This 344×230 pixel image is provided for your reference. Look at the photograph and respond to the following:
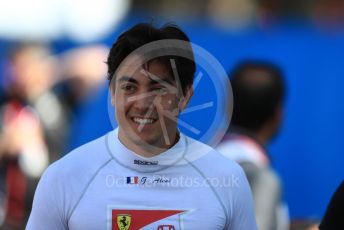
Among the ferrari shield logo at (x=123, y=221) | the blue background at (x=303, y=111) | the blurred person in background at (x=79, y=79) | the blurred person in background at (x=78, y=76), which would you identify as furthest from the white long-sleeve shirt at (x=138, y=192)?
the blurred person in background at (x=78, y=76)

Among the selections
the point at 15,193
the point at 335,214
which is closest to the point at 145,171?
the point at 335,214

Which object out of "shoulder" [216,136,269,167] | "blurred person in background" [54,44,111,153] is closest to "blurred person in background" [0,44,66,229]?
"blurred person in background" [54,44,111,153]

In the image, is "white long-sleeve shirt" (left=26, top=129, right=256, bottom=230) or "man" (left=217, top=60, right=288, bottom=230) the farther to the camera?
"man" (left=217, top=60, right=288, bottom=230)

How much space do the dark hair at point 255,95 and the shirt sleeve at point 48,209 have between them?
1.57 m

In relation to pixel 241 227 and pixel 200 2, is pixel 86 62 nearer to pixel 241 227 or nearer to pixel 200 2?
pixel 200 2

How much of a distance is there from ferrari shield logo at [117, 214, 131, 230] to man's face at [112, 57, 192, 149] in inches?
9.2

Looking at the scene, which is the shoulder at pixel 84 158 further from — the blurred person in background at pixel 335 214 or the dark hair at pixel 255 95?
the dark hair at pixel 255 95

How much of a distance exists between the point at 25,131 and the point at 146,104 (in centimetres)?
441

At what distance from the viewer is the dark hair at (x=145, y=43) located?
3307 millimetres

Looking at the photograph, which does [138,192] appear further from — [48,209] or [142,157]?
[48,209]

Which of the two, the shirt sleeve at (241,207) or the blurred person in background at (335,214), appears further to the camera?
the blurred person in background at (335,214)

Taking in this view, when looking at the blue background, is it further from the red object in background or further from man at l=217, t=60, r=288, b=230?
man at l=217, t=60, r=288, b=230

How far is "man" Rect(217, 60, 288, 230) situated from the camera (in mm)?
4195

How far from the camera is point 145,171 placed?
328cm
